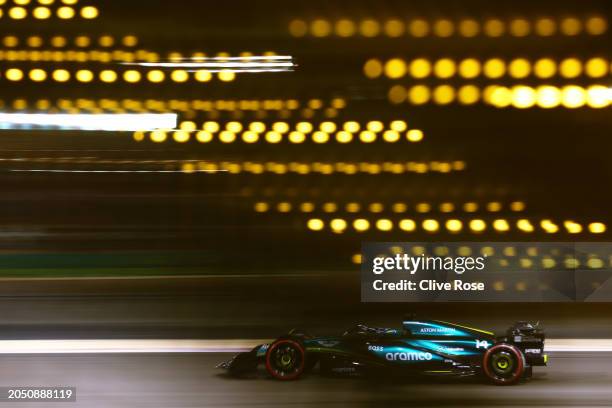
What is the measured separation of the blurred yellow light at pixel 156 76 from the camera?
16.6 meters

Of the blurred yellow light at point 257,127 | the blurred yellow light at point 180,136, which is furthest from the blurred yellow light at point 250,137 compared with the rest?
the blurred yellow light at point 180,136

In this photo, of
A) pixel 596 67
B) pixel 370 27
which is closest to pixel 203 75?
pixel 370 27

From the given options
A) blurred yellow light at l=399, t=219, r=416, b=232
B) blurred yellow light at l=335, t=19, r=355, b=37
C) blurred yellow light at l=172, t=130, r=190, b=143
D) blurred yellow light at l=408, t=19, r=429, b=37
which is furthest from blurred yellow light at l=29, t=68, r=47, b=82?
blurred yellow light at l=399, t=219, r=416, b=232

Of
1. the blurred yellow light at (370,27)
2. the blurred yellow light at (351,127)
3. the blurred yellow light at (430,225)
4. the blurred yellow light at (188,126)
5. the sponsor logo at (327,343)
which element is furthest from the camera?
the blurred yellow light at (370,27)

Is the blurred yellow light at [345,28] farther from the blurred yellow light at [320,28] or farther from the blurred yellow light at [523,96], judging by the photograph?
the blurred yellow light at [523,96]

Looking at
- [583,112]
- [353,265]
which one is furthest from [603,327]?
[583,112]

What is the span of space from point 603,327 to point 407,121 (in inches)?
311

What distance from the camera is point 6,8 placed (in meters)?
20.9

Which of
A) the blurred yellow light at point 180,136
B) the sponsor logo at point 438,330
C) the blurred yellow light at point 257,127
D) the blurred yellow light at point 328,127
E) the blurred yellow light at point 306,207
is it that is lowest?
the sponsor logo at point 438,330

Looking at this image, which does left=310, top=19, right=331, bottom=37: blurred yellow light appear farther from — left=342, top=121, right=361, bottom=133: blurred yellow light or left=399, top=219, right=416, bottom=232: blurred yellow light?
left=399, top=219, right=416, bottom=232: blurred yellow light

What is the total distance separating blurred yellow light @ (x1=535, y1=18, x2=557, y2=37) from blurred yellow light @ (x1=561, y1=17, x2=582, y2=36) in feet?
0.76

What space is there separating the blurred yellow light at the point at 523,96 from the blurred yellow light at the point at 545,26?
262 cm

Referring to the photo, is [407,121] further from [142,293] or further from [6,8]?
[6,8]

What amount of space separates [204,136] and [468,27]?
751 centimetres
